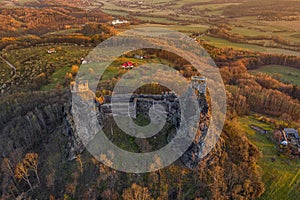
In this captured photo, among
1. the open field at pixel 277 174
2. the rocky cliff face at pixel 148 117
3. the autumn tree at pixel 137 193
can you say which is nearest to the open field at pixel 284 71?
the open field at pixel 277 174

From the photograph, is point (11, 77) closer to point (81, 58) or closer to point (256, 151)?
point (81, 58)

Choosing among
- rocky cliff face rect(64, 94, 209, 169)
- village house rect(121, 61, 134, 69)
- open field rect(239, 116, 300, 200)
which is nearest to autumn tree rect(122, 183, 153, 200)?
rocky cliff face rect(64, 94, 209, 169)

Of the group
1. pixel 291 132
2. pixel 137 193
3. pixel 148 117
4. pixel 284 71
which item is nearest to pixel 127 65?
pixel 148 117

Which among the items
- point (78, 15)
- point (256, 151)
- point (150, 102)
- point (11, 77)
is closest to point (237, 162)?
point (256, 151)

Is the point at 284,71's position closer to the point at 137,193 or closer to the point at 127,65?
the point at 127,65

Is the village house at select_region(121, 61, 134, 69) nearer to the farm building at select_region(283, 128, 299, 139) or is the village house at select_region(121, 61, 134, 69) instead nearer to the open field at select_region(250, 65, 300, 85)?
the farm building at select_region(283, 128, 299, 139)

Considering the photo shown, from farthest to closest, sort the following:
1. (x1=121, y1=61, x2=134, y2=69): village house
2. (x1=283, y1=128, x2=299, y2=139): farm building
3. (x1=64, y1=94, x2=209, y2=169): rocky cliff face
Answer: (x1=121, y1=61, x2=134, y2=69): village house, (x1=283, y1=128, x2=299, y2=139): farm building, (x1=64, y1=94, x2=209, y2=169): rocky cliff face
